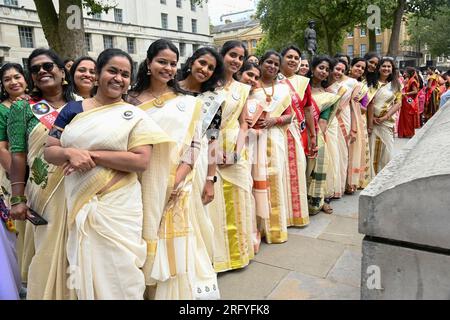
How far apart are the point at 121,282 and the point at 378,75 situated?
4.40 m

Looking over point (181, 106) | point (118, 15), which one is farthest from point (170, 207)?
point (118, 15)

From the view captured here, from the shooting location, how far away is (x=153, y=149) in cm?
207

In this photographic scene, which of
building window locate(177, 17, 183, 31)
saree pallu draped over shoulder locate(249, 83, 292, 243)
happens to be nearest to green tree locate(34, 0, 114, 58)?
saree pallu draped over shoulder locate(249, 83, 292, 243)

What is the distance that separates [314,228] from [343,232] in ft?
0.94

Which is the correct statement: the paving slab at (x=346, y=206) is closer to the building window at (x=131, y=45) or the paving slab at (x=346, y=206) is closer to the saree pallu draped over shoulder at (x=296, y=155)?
the saree pallu draped over shoulder at (x=296, y=155)

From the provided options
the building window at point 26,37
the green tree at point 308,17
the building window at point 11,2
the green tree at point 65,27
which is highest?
the building window at point 11,2

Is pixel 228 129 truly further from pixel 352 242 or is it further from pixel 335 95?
pixel 335 95

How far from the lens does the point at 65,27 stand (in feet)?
25.6

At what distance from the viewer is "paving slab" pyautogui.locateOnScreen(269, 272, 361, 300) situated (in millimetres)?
2633

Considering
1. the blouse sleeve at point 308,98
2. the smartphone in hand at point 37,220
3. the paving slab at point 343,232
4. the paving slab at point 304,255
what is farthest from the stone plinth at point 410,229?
the blouse sleeve at point 308,98

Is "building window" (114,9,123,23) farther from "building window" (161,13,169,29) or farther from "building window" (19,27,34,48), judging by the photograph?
"building window" (19,27,34,48)

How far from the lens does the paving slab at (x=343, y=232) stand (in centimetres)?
357

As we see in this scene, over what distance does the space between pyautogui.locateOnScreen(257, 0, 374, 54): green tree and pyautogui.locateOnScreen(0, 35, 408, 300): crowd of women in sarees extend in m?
16.0
